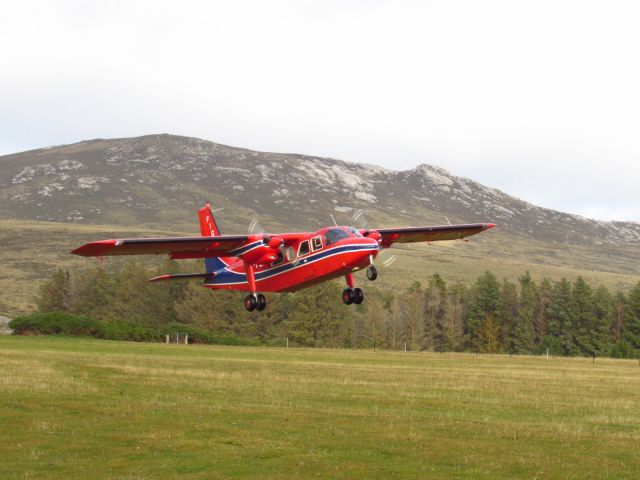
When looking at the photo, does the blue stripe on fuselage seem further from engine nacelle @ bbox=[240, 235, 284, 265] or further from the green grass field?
the green grass field

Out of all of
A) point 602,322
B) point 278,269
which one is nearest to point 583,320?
point 602,322

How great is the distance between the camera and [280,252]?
144 ft

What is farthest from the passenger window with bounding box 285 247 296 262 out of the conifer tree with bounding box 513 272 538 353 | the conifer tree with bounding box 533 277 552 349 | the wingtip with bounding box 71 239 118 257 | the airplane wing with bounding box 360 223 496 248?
the conifer tree with bounding box 533 277 552 349

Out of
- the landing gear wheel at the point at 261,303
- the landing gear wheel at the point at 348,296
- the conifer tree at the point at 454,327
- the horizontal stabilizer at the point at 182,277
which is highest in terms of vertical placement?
the horizontal stabilizer at the point at 182,277

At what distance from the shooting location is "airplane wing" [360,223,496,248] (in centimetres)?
4822

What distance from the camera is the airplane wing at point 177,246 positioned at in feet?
136

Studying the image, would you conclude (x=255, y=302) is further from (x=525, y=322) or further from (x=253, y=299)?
(x=525, y=322)

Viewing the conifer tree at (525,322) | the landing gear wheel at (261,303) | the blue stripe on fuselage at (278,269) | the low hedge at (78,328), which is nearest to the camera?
the blue stripe on fuselage at (278,269)

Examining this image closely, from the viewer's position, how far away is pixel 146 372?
5184 centimetres

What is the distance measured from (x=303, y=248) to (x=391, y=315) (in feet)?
330

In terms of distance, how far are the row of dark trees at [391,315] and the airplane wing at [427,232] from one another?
70230 mm

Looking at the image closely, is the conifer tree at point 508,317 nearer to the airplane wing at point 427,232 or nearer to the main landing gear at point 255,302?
the airplane wing at point 427,232

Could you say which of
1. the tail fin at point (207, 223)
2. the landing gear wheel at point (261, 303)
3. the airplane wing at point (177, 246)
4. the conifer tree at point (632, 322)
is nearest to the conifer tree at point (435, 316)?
the conifer tree at point (632, 322)

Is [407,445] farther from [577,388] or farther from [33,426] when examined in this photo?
[577,388]
